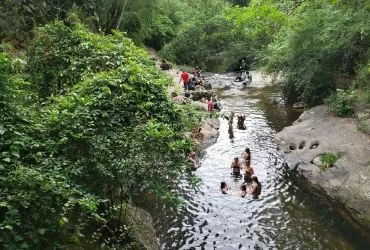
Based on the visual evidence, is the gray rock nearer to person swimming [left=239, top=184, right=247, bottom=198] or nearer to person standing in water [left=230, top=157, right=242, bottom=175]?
person standing in water [left=230, top=157, right=242, bottom=175]

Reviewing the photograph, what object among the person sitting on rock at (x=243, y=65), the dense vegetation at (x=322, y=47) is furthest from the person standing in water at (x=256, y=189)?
the person sitting on rock at (x=243, y=65)

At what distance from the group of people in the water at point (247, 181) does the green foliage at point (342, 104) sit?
5.67m

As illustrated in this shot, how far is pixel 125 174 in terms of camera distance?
5.84 metres

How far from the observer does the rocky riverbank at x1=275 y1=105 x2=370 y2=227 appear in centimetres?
1048

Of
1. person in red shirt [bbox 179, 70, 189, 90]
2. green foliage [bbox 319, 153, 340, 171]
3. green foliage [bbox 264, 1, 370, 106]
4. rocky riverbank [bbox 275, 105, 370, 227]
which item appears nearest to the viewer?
rocky riverbank [bbox 275, 105, 370, 227]

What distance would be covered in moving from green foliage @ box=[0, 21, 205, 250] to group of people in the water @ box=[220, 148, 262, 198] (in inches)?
206

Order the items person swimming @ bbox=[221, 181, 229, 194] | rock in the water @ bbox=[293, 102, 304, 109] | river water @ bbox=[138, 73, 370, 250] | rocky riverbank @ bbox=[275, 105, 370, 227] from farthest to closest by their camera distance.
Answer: rock in the water @ bbox=[293, 102, 304, 109], person swimming @ bbox=[221, 181, 229, 194], rocky riverbank @ bbox=[275, 105, 370, 227], river water @ bbox=[138, 73, 370, 250]

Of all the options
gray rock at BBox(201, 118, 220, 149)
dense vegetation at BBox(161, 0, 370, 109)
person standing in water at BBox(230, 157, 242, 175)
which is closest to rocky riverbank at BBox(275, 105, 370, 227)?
dense vegetation at BBox(161, 0, 370, 109)

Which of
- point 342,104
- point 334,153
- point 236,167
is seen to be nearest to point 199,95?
Answer: point 342,104

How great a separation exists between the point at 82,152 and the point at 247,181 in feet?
26.6

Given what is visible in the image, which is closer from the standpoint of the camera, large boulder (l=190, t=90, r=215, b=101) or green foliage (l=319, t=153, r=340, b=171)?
green foliage (l=319, t=153, r=340, b=171)

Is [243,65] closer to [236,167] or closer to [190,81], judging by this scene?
[190,81]

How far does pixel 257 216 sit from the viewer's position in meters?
10.3

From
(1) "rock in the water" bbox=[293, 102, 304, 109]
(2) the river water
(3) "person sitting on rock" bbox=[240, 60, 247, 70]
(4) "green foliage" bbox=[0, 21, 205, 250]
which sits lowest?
(2) the river water
